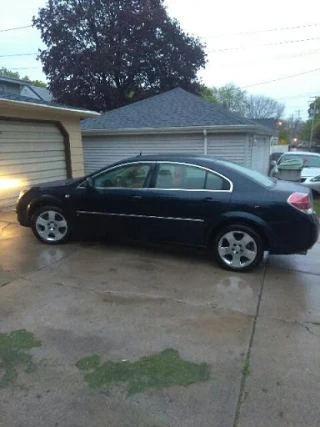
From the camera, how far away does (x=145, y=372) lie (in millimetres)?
2541

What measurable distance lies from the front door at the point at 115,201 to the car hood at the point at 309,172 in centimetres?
832

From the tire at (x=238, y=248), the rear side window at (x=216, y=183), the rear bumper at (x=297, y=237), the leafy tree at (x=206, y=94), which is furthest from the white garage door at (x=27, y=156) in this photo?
the leafy tree at (x=206, y=94)

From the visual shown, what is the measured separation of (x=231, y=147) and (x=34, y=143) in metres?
6.93

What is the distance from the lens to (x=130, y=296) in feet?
12.5

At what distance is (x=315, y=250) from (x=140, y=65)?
21584mm

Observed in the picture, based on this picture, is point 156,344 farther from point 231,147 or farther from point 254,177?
point 231,147

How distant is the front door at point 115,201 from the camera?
498 cm

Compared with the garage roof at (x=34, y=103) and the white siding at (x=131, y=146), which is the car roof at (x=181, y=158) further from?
the white siding at (x=131, y=146)

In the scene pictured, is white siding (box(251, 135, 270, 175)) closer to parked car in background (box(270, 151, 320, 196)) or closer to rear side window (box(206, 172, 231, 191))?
parked car in background (box(270, 151, 320, 196))

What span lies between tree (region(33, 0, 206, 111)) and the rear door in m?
20.7

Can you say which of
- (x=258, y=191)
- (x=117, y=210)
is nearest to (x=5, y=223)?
(x=117, y=210)

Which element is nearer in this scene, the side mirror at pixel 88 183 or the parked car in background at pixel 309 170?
the side mirror at pixel 88 183

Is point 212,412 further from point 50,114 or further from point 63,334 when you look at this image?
point 50,114

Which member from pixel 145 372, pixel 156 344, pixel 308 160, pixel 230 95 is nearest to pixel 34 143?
pixel 156 344
